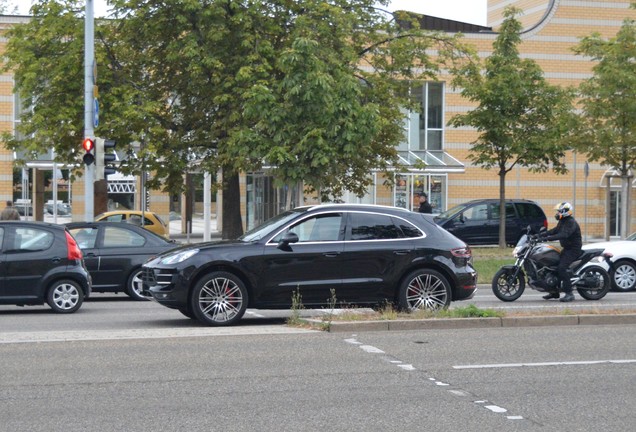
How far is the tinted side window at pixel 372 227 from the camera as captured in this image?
14.2 m

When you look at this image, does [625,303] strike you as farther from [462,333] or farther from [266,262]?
[266,262]

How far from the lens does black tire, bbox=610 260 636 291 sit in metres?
20.6

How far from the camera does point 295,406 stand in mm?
8242

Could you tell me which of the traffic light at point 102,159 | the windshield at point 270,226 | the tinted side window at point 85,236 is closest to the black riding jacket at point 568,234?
the windshield at point 270,226

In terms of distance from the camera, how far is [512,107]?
107 feet

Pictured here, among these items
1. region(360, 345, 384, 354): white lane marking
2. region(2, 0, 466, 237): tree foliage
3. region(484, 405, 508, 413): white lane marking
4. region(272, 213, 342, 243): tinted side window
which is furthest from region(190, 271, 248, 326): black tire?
region(2, 0, 466, 237): tree foliage

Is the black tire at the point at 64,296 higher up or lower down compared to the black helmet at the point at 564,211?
lower down

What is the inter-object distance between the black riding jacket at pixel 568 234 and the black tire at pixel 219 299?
6.23m

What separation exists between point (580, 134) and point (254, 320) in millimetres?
20454

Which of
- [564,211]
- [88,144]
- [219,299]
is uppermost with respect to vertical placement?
[88,144]

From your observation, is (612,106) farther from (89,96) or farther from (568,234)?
(89,96)

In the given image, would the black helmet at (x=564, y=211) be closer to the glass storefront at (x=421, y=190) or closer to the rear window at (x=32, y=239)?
the rear window at (x=32, y=239)

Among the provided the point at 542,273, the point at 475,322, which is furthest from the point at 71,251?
the point at 542,273

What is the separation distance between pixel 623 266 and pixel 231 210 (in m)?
13.9
